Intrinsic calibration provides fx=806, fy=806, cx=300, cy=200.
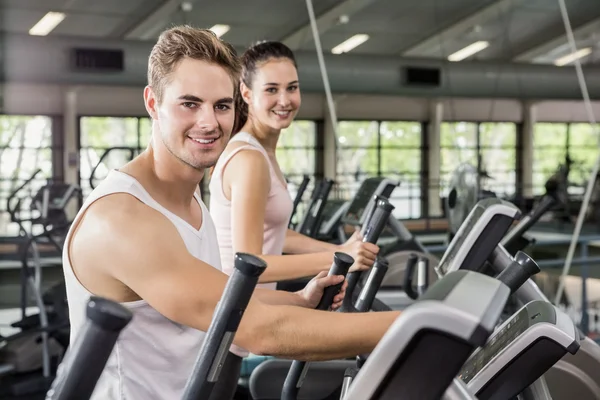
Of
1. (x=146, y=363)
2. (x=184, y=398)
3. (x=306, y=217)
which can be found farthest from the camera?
(x=306, y=217)

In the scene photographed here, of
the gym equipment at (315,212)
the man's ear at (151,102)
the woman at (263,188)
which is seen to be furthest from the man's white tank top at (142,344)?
the gym equipment at (315,212)

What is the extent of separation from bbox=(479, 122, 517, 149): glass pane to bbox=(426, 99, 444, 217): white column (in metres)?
0.29

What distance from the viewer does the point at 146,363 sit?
1193 millimetres

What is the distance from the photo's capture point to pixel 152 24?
3887 mm

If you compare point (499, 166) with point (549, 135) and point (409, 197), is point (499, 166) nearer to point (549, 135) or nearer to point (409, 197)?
point (549, 135)

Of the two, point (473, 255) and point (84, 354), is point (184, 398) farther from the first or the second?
point (473, 255)

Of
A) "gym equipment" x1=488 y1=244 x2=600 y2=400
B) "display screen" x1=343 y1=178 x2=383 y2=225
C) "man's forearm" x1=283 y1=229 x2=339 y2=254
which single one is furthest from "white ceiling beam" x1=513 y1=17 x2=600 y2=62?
"gym equipment" x1=488 y1=244 x2=600 y2=400

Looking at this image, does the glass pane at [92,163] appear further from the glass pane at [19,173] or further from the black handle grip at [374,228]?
the black handle grip at [374,228]

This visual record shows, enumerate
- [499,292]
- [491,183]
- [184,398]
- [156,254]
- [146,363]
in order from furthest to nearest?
[491,183] < [146,363] < [156,254] < [184,398] < [499,292]

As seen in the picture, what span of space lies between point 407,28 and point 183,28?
372 centimetres

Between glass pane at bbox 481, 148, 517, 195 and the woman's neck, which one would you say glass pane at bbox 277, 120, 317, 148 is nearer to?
glass pane at bbox 481, 148, 517, 195

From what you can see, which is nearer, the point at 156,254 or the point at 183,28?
the point at 156,254

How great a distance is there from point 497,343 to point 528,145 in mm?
3884

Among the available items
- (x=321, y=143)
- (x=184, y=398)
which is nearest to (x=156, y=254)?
(x=184, y=398)
